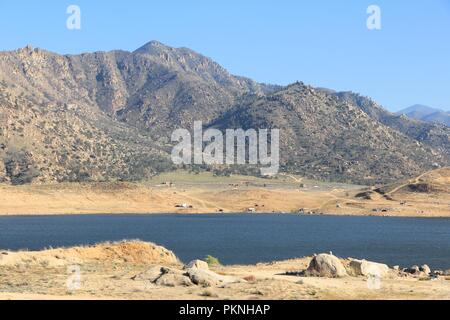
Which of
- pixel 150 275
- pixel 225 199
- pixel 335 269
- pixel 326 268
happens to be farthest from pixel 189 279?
pixel 225 199

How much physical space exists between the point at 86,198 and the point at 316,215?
41100mm

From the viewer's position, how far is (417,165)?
7815 inches

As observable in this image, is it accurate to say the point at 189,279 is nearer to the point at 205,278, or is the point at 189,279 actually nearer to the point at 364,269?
the point at 205,278

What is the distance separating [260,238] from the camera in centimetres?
7406

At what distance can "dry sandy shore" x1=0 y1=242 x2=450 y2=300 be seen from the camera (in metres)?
25.9

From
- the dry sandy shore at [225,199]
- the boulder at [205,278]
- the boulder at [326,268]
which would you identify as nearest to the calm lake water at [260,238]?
the boulder at [326,268]

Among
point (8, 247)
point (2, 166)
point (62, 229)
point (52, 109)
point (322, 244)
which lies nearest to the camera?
point (8, 247)

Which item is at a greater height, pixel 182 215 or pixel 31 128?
pixel 31 128

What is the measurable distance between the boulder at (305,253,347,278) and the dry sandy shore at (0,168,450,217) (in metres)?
92.3

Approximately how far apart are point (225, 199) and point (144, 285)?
110690 millimetres

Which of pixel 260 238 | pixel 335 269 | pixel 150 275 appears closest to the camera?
pixel 150 275

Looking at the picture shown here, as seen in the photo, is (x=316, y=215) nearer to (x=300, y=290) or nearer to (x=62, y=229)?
(x=62, y=229)
